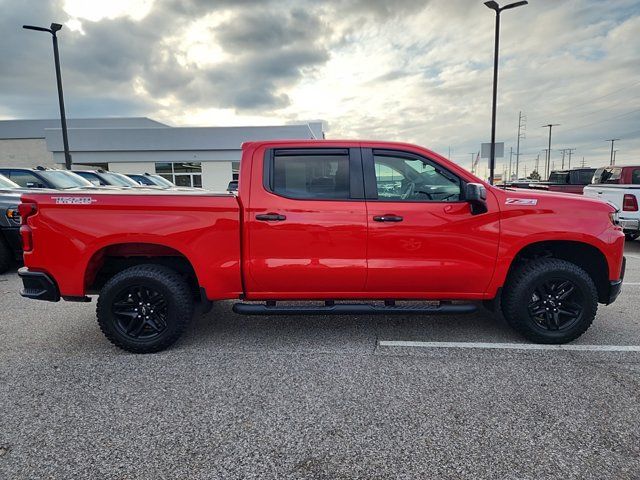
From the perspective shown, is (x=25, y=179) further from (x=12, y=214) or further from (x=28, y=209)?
(x=28, y=209)

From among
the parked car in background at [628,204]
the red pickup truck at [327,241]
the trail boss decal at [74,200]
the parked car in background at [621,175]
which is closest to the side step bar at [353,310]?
the red pickup truck at [327,241]

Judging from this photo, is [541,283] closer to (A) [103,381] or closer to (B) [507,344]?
(B) [507,344]

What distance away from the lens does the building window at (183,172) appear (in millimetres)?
28609

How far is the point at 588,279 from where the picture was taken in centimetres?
364

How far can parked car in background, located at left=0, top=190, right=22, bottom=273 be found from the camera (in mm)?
6617

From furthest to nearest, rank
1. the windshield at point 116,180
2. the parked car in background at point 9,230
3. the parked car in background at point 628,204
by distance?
the windshield at point 116,180 < the parked car in background at point 628,204 < the parked car in background at point 9,230

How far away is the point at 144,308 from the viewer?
3611 mm

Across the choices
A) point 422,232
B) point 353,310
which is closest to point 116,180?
point 353,310

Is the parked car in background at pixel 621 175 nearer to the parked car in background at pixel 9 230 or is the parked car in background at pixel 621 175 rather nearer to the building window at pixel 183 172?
the parked car in background at pixel 9 230

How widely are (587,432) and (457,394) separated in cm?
79

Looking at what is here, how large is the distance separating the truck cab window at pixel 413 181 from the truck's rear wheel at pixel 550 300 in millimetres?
1021

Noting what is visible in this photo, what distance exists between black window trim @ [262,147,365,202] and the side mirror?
36.0 inches

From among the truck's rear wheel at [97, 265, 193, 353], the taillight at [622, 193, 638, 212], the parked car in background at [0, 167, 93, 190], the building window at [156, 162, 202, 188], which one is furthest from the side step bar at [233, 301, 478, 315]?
the building window at [156, 162, 202, 188]

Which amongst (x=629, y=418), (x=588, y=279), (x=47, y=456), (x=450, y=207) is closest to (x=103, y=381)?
(x=47, y=456)
